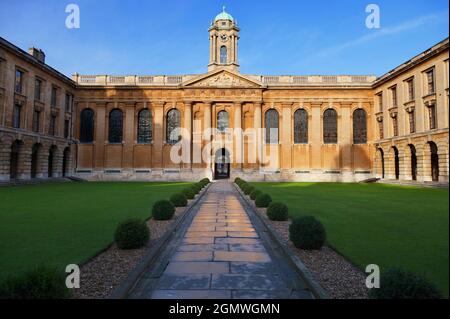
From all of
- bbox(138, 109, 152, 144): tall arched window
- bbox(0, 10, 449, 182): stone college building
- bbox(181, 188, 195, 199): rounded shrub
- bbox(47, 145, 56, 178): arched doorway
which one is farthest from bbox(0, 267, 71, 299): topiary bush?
bbox(138, 109, 152, 144): tall arched window

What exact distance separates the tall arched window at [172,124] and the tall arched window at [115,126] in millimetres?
6128

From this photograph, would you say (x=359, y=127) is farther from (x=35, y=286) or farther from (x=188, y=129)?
(x=35, y=286)

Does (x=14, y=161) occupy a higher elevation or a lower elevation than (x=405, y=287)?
higher

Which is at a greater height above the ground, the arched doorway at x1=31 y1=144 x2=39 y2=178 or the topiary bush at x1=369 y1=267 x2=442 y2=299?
the arched doorway at x1=31 y1=144 x2=39 y2=178

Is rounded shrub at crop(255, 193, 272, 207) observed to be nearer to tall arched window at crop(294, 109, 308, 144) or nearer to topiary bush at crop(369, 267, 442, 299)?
topiary bush at crop(369, 267, 442, 299)

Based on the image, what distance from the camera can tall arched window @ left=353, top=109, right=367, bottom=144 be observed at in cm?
3966

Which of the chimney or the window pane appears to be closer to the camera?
the chimney

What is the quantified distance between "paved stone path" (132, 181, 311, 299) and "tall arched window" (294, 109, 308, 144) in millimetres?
32769

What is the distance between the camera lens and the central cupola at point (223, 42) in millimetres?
43594

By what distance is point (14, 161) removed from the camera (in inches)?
1166

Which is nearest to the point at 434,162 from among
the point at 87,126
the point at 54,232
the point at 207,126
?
the point at 207,126

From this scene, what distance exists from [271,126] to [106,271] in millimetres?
35969

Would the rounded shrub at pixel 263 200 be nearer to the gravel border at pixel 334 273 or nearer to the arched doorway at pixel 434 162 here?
the gravel border at pixel 334 273

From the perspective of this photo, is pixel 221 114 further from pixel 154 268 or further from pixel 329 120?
pixel 154 268
